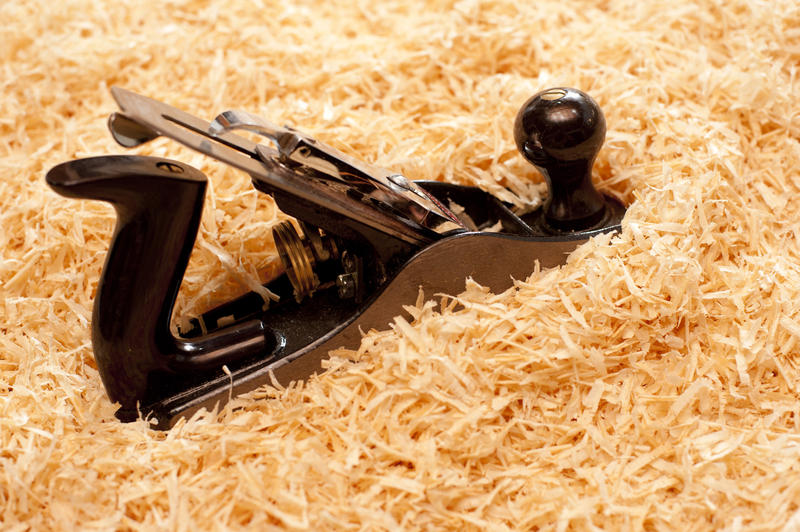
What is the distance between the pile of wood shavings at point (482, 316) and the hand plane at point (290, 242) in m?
0.06

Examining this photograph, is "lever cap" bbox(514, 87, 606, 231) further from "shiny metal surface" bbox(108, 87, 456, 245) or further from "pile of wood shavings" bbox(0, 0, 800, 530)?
"shiny metal surface" bbox(108, 87, 456, 245)

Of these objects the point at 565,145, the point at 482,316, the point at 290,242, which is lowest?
the point at 482,316

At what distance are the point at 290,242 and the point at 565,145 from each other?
61cm

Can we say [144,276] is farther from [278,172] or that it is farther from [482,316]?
[482,316]

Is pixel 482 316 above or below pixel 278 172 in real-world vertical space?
below

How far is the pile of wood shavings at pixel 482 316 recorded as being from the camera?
4.28 ft

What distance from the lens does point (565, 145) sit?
160 centimetres

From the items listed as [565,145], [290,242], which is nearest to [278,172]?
[290,242]

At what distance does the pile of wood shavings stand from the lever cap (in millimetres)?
137

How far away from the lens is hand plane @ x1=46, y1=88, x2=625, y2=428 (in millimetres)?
1341

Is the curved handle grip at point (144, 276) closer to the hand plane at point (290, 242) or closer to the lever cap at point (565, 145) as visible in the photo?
the hand plane at point (290, 242)

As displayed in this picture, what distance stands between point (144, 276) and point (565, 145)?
34.8 inches

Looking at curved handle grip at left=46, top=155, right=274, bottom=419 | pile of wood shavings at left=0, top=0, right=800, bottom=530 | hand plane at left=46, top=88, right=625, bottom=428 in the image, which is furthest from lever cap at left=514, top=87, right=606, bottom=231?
curved handle grip at left=46, top=155, right=274, bottom=419

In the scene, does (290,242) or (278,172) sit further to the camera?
(290,242)
